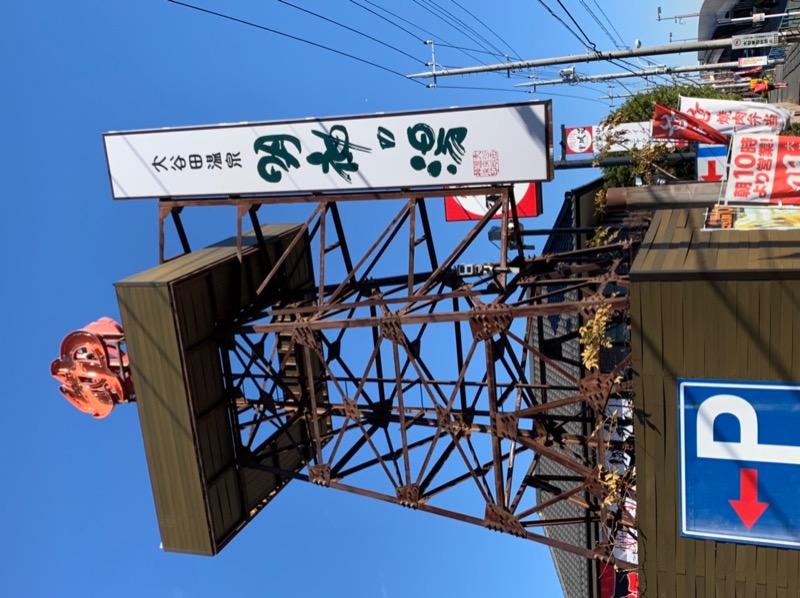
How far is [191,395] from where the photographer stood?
1198 cm

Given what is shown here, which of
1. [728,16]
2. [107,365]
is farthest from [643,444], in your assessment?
[728,16]

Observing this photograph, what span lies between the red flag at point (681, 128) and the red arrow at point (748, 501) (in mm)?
Result: 5883

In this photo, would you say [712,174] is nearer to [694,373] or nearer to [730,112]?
[730,112]

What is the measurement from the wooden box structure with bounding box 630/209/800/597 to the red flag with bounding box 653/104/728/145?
8.02 feet

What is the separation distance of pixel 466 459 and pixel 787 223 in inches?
255

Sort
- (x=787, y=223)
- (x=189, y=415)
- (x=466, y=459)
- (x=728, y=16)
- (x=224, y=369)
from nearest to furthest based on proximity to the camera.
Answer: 1. (x=787, y=223)
2. (x=466, y=459)
3. (x=189, y=415)
4. (x=224, y=369)
5. (x=728, y=16)

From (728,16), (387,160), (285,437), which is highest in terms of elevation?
(728,16)

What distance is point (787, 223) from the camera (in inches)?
381

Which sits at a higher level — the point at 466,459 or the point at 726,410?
the point at 726,410

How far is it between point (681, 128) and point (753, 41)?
604 inches

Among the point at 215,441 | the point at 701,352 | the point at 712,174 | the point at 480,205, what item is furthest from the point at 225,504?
the point at 480,205

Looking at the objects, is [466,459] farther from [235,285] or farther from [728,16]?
[728,16]

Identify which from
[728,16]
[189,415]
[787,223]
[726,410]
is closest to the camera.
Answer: [726,410]

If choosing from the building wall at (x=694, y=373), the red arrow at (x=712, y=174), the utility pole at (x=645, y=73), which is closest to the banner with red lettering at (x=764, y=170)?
the building wall at (x=694, y=373)
